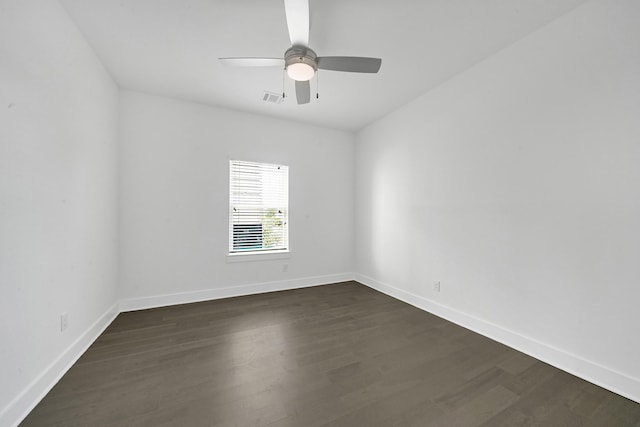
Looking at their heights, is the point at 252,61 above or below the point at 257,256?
above

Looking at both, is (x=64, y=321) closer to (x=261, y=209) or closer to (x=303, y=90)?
(x=261, y=209)

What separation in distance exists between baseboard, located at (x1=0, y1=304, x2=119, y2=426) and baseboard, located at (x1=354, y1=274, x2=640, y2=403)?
11.9 feet

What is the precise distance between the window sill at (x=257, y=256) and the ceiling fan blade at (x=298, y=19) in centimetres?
290

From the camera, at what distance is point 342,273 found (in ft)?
15.2

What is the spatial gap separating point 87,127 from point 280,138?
7.87ft

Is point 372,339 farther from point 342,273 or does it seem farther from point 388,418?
point 342,273

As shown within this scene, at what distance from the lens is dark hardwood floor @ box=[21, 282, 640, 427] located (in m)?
1.49

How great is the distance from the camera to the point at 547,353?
2055mm

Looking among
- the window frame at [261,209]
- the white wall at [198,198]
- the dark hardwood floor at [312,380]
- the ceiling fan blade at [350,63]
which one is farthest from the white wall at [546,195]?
the window frame at [261,209]

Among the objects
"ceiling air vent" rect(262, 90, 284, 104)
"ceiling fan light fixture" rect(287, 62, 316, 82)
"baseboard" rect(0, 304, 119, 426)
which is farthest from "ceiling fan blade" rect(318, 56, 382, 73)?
"baseboard" rect(0, 304, 119, 426)

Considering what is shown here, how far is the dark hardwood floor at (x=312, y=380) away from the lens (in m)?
1.49

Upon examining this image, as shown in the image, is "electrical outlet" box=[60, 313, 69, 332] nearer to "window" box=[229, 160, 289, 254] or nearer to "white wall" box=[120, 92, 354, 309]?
"white wall" box=[120, 92, 354, 309]

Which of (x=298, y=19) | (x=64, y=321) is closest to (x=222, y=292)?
(x=64, y=321)

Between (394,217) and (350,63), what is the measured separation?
7.89 ft
